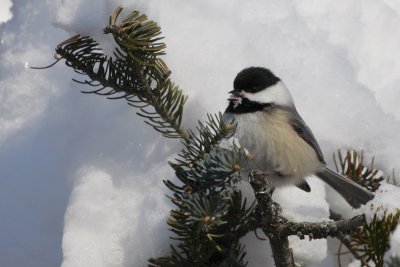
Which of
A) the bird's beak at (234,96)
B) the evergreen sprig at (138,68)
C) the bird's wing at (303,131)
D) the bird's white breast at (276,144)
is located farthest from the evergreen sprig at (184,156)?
the bird's wing at (303,131)

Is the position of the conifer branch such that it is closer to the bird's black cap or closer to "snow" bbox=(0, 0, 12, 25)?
the bird's black cap

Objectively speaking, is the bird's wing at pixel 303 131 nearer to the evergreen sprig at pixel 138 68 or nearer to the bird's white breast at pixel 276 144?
the bird's white breast at pixel 276 144

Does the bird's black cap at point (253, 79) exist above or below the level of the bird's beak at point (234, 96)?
above

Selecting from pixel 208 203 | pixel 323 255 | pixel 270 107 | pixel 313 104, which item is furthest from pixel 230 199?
pixel 270 107

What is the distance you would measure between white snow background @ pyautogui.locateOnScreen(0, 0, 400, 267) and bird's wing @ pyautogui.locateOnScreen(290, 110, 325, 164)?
0.30 feet

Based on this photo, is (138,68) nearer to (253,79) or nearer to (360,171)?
(253,79)

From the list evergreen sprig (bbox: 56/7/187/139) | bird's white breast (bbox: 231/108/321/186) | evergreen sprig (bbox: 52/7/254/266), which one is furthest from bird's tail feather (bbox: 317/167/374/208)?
evergreen sprig (bbox: 56/7/187/139)

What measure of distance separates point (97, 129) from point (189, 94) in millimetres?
300

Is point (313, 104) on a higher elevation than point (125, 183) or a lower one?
higher

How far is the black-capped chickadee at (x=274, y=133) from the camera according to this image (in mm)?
2025

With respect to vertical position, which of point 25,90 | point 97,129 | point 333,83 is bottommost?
point 97,129

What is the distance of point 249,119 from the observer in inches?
84.2

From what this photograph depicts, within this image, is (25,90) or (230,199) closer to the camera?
(230,199)

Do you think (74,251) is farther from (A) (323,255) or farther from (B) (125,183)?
(A) (323,255)
